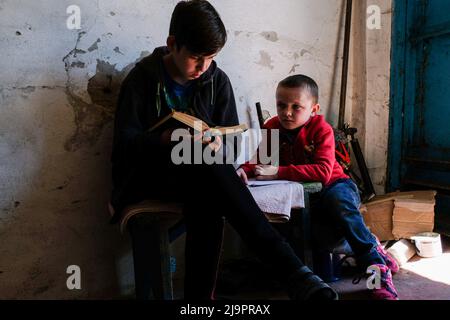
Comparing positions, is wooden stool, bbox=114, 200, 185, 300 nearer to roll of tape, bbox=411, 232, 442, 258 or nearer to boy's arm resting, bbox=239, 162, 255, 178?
boy's arm resting, bbox=239, 162, 255, 178

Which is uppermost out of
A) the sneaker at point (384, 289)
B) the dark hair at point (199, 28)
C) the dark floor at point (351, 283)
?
the dark hair at point (199, 28)

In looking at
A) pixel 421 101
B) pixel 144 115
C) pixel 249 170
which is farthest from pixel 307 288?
pixel 421 101

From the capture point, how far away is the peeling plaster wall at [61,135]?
5.56 feet

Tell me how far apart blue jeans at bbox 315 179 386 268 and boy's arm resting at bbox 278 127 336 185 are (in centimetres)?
10

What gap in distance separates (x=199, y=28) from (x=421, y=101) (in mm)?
1976

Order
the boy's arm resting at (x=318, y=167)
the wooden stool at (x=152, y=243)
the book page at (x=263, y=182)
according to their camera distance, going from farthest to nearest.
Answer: the boy's arm resting at (x=318, y=167) → the book page at (x=263, y=182) → the wooden stool at (x=152, y=243)

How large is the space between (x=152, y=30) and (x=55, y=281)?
1213 mm

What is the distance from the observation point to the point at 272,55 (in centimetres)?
240

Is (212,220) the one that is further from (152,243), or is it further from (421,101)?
(421,101)

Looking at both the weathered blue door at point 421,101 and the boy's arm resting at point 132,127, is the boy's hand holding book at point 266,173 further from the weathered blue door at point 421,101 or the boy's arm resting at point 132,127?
the weathered blue door at point 421,101

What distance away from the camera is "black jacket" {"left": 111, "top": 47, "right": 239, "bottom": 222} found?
5.15ft

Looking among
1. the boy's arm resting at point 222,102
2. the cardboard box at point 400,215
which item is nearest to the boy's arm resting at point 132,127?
the boy's arm resting at point 222,102

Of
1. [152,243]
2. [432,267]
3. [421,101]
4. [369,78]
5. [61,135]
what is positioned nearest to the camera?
[152,243]

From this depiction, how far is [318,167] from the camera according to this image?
1.92 m
